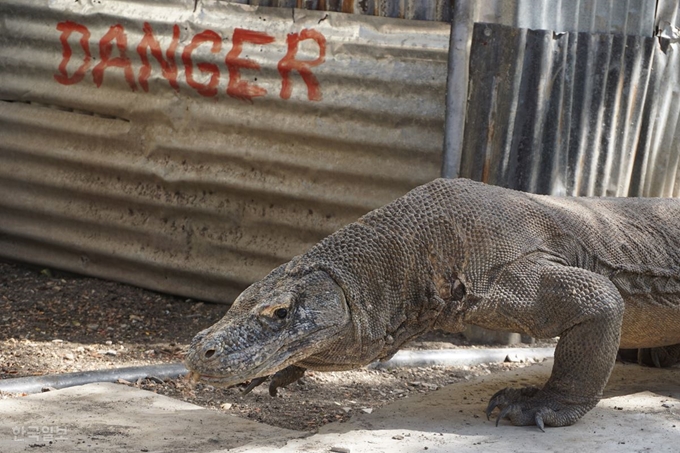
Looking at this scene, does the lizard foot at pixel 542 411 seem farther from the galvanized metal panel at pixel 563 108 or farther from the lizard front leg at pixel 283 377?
the galvanized metal panel at pixel 563 108

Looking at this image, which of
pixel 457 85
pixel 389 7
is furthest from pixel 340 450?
pixel 389 7

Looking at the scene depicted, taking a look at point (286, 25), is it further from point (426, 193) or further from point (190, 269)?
point (426, 193)

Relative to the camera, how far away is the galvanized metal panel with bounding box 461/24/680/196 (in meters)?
5.94

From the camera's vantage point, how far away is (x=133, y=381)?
5.28m

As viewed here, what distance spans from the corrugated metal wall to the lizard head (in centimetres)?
226

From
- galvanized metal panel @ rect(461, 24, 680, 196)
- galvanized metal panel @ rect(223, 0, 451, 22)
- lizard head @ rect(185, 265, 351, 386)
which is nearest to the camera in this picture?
lizard head @ rect(185, 265, 351, 386)

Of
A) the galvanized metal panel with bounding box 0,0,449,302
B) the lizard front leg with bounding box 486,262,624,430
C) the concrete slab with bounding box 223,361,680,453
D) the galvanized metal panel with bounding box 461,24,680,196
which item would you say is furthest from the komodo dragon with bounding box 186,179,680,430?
the galvanized metal panel with bounding box 0,0,449,302

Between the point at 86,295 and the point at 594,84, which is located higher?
the point at 594,84

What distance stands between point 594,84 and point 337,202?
6.29 feet

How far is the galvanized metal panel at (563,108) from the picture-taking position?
5.94 metres

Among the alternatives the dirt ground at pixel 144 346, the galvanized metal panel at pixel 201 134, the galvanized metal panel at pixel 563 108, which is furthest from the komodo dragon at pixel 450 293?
the galvanized metal panel at pixel 201 134

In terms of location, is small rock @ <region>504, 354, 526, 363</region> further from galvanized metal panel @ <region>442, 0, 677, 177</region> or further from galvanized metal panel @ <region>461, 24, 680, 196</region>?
galvanized metal panel @ <region>442, 0, 677, 177</region>

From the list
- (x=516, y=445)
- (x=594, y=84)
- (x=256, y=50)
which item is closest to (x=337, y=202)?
(x=256, y=50)

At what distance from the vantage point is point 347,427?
14.5ft
